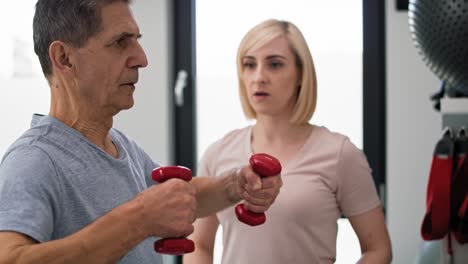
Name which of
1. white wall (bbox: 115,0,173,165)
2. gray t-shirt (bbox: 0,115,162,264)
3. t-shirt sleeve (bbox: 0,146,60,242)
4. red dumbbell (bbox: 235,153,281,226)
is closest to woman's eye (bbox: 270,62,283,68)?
red dumbbell (bbox: 235,153,281,226)

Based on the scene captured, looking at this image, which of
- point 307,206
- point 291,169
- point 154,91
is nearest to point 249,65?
point 291,169

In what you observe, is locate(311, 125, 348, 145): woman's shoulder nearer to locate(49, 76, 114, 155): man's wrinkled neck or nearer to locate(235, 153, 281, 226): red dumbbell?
locate(235, 153, 281, 226): red dumbbell

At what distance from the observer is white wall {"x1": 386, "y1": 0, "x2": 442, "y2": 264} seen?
2.57m

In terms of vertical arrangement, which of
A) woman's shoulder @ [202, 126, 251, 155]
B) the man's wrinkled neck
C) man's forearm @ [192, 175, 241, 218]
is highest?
the man's wrinkled neck

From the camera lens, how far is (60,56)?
103 cm

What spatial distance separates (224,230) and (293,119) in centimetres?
33

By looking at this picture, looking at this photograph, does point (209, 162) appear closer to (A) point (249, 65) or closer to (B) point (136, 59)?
(A) point (249, 65)

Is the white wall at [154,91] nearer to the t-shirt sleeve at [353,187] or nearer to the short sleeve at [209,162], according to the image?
the short sleeve at [209,162]

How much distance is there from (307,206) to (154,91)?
4.50 feet

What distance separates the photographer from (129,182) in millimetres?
1103

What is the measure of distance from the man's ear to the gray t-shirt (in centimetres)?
8

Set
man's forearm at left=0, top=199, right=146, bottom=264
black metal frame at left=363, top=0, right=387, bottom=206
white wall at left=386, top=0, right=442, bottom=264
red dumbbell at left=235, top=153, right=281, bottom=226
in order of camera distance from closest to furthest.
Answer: man's forearm at left=0, top=199, right=146, bottom=264
red dumbbell at left=235, top=153, right=281, bottom=226
white wall at left=386, top=0, right=442, bottom=264
black metal frame at left=363, top=0, right=387, bottom=206

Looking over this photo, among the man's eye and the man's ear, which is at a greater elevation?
the man's eye

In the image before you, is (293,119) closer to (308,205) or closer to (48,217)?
(308,205)
